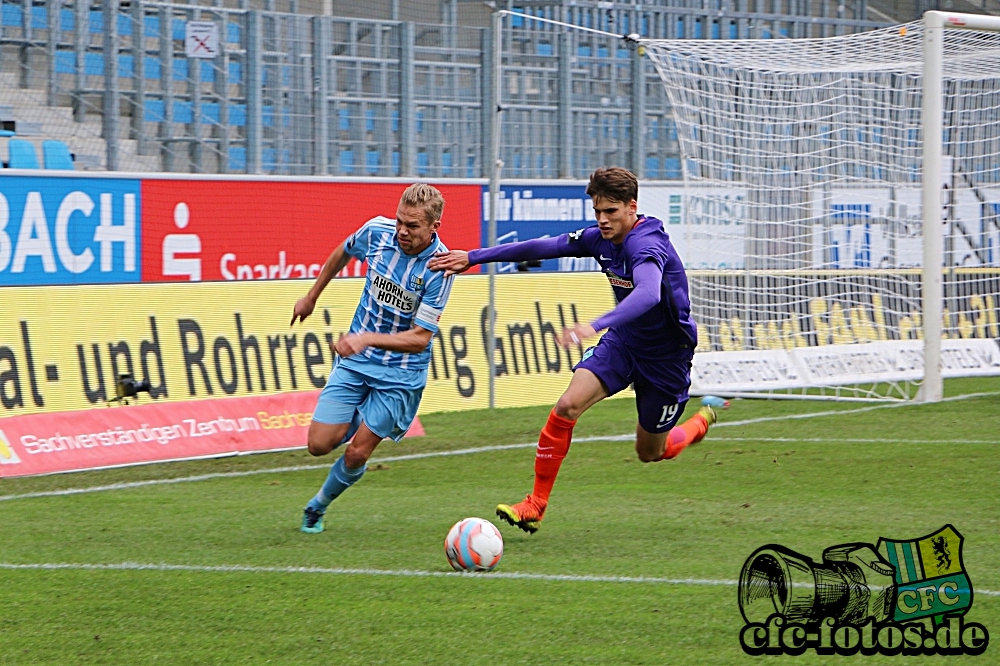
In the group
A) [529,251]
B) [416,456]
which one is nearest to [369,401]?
[529,251]

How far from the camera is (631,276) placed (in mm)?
6730

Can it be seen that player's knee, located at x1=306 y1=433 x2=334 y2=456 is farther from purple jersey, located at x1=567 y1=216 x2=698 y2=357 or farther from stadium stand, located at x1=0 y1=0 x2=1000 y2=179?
stadium stand, located at x1=0 y1=0 x2=1000 y2=179

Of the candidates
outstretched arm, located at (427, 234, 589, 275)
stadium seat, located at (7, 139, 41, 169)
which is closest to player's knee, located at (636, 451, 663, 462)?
outstretched arm, located at (427, 234, 589, 275)

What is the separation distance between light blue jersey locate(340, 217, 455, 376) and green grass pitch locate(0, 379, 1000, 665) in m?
0.90

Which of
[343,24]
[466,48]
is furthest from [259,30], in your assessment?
[466,48]

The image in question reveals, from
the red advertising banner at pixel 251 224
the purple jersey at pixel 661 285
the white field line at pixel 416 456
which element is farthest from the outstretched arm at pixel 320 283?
the red advertising banner at pixel 251 224

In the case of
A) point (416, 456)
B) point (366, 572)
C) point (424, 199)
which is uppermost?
point (424, 199)

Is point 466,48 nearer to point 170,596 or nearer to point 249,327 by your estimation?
point 249,327

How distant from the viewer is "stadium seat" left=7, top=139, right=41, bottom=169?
43.5ft

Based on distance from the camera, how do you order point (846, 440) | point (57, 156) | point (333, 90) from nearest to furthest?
point (846, 440) → point (57, 156) → point (333, 90)

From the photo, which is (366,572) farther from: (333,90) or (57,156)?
(333,90)

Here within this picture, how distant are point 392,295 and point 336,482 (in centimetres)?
101

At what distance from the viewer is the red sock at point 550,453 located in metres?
6.86

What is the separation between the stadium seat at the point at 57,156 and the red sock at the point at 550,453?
8.26 m
